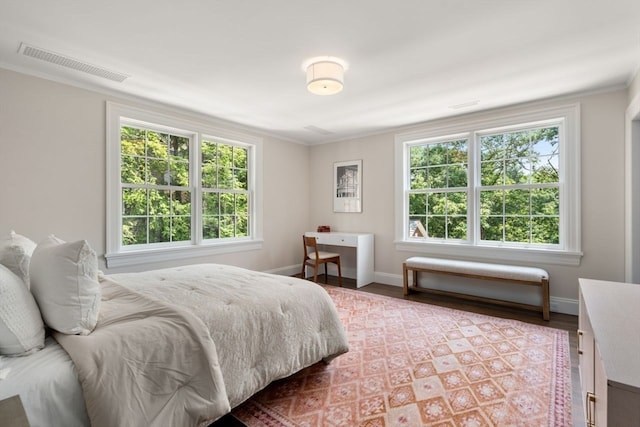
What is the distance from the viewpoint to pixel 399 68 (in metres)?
2.82

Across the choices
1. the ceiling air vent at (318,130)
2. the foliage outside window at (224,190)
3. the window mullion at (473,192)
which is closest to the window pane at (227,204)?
the foliage outside window at (224,190)

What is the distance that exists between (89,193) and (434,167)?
434cm

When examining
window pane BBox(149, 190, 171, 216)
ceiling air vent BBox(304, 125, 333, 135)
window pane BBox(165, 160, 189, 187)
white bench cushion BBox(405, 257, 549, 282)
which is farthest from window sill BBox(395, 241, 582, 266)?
window pane BBox(149, 190, 171, 216)

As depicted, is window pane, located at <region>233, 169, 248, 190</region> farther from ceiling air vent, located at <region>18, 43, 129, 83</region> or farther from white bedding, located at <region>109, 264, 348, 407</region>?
white bedding, located at <region>109, 264, 348, 407</region>

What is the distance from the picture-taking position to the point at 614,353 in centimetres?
98

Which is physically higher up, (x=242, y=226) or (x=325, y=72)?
(x=325, y=72)

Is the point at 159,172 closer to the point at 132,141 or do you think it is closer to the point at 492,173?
the point at 132,141

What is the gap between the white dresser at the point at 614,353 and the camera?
81 cm

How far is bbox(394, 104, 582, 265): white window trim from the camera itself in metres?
3.43

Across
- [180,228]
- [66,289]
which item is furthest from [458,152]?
[66,289]

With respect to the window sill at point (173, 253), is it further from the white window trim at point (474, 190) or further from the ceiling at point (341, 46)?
the white window trim at point (474, 190)

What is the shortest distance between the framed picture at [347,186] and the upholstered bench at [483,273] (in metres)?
1.47

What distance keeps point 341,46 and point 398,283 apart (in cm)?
352

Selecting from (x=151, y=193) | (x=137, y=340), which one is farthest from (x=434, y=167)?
(x=137, y=340)
